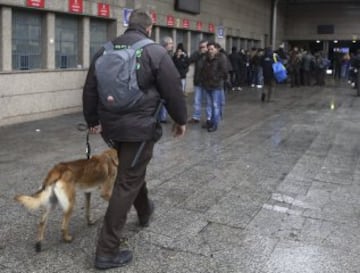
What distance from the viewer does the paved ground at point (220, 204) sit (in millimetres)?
4168

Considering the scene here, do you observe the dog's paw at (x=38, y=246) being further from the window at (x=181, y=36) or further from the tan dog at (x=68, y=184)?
the window at (x=181, y=36)

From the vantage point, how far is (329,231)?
4.93m

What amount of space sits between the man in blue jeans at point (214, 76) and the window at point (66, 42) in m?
3.54

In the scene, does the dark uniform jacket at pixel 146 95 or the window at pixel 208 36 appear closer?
the dark uniform jacket at pixel 146 95

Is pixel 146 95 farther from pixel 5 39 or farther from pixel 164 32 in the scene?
pixel 164 32

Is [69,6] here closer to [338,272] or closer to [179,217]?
[179,217]

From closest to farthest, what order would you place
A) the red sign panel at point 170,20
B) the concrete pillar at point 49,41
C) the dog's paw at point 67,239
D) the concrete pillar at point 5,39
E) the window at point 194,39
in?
the dog's paw at point 67,239 < the concrete pillar at point 5,39 < the concrete pillar at point 49,41 < the red sign panel at point 170,20 < the window at point 194,39

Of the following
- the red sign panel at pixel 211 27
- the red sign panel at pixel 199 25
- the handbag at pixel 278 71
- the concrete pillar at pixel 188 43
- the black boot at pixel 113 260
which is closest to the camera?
the black boot at pixel 113 260

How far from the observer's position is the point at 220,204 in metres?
5.61

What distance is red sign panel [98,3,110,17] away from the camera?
521 inches

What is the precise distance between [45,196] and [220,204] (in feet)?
6.88

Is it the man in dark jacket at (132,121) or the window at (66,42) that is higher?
the window at (66,42)

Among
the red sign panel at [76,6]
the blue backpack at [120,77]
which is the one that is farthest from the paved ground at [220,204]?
the red sign panel at [76,6]

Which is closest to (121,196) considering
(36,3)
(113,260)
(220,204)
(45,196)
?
(113,260)
